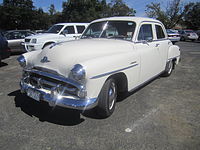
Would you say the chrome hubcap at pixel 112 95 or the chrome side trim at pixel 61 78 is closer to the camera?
the chrome side trim at pixel 61 78

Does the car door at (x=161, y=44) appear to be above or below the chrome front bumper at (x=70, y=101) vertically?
above

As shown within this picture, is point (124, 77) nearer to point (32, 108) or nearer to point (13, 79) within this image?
point (32, 108)

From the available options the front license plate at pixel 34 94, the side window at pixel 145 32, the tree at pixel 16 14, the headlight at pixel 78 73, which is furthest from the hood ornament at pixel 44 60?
the tree at pixel 16 14

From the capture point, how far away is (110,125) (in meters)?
3.03

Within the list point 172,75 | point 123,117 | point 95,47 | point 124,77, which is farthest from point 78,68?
point 172,75

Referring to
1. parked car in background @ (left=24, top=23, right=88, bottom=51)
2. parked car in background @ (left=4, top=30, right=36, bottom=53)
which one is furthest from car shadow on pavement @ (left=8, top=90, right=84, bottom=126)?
parked car in background @ (left=4, top=30, right=36, bottom=53)

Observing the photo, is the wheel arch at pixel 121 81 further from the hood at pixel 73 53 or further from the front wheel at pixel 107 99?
the hood at pixel 73 53

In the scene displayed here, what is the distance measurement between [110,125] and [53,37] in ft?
24.2

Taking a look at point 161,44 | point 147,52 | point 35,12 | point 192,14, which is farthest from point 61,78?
point 192,14

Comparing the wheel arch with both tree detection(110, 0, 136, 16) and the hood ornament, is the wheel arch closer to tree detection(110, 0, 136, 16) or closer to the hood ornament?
the hood ornament

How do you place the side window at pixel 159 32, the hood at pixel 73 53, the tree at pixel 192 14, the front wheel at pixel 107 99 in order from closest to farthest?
1. the hood at pixel 73 53
2. the front wheel at pixel 107 99
3. the side window at pixel 159 32
4. the tree at pixel 192 14

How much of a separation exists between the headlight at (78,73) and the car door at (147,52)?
168 cm

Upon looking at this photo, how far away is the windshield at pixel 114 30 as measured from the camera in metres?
3.99

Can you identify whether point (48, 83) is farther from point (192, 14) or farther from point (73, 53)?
point (192, 14)
